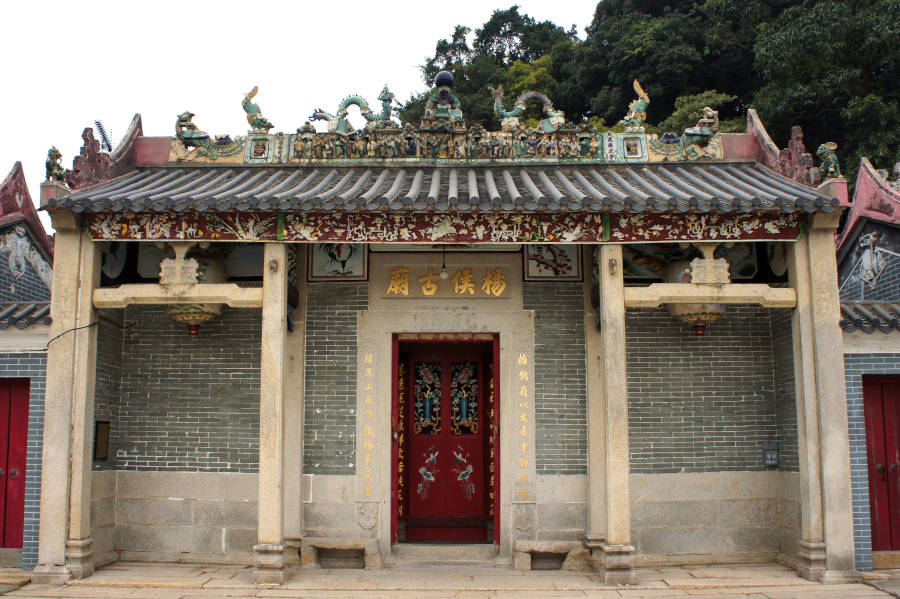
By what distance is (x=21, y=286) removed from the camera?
30.9 feet

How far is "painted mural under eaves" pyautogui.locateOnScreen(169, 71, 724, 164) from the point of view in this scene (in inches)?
334

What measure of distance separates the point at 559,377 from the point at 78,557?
4.91 meters

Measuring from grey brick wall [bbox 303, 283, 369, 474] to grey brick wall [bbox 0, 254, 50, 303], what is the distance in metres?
4.01

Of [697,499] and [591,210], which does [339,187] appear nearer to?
[591,210]

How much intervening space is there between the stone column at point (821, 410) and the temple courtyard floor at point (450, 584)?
1.08 feet

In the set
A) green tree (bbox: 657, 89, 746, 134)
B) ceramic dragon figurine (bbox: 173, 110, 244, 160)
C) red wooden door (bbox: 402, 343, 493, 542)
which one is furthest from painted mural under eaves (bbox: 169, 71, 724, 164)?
green tree (bbox: 657, 89, 746, 134)

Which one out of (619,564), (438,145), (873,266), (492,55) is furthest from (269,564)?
(492,55)

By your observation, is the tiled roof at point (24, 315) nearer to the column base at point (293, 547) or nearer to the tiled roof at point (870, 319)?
the column base at point (293, 547)

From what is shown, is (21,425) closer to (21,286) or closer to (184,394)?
(184,394)

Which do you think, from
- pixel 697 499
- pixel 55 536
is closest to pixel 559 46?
pixel 697 499

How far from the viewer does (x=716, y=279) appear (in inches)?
279

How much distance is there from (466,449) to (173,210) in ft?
13.7

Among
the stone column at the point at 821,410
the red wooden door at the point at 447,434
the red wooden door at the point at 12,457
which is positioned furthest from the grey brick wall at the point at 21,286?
the stone column at the point at 821,410

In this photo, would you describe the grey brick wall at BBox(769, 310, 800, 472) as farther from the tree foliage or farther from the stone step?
the tree foliage
